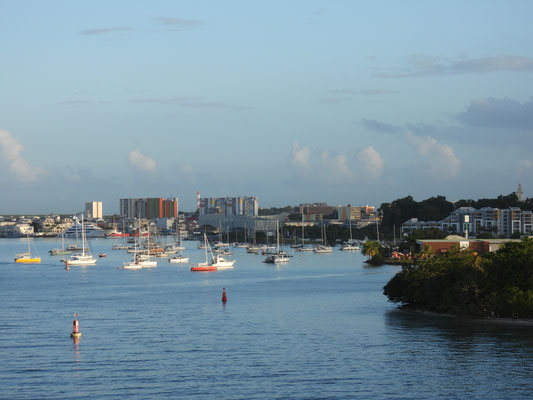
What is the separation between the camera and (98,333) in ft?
116

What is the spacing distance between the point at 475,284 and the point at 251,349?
12259mm

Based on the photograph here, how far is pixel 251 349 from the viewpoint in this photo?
1234 inches

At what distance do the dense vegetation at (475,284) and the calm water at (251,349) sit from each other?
3.18 ft

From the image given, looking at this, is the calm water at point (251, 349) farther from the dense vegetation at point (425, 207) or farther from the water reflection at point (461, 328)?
the dense vegetation at point (425, 207)

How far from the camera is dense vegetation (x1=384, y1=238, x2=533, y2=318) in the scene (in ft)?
121

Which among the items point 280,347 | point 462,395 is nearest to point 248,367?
point 280,347

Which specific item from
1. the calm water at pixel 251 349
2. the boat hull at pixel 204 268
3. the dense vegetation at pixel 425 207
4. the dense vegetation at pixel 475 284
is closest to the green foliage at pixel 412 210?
the dense vegetation at pixel 425 207

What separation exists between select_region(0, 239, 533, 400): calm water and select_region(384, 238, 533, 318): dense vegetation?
971 millimetres

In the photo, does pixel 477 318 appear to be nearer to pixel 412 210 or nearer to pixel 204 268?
pixel 204 268

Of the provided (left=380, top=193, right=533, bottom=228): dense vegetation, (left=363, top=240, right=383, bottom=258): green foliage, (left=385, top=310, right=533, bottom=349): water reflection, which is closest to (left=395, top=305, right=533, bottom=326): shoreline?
(left=385, top=310, right=533, bottom=349): water reflection

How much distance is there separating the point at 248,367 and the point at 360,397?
17.0ft

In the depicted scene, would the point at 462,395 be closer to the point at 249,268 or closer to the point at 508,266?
the point at 508,266

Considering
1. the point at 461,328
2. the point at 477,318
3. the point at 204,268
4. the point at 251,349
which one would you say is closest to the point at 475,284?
the point at 477,318

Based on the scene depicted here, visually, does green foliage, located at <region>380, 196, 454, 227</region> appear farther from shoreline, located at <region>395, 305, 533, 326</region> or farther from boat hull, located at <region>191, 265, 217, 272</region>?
shoreline, located at <region>395, 305, 533, 326</region>
